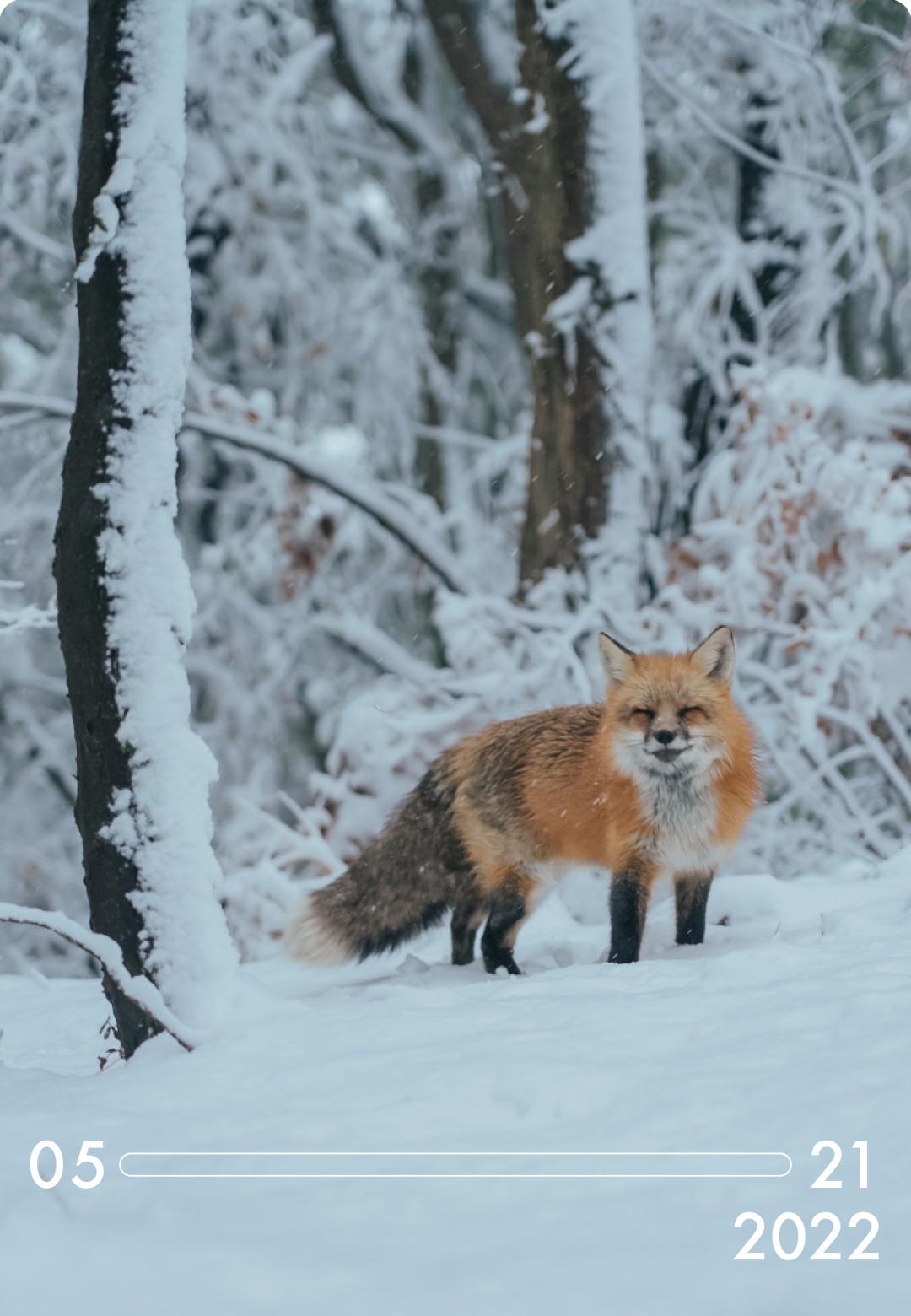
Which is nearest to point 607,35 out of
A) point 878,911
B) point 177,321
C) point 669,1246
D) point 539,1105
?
point 177,321

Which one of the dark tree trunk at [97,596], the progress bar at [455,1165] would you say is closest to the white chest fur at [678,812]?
the dark tree trunk at [97,596]

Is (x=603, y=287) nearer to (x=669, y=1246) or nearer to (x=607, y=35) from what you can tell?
(x=607, y=35)

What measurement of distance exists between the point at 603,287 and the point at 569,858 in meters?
4.17

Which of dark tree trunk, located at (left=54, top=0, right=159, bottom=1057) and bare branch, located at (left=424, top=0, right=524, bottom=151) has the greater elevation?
bare branch, located at (left=424, top=0, right=524, bottom=151)

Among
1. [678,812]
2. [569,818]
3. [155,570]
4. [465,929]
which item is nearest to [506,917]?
[465,929]

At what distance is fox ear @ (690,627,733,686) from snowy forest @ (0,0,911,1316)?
23.3 inches

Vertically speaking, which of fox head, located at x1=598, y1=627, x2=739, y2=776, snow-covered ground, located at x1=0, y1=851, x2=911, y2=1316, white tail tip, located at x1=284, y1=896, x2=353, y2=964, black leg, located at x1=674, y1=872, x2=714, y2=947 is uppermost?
fox head, located at x1=598, y1=627, x2=739, y2=776

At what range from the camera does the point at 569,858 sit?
5242 mm

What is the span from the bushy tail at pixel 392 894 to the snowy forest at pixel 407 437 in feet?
0.82

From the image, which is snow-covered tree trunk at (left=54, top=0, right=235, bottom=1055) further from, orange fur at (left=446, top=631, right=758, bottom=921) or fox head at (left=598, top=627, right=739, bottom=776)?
fox head at (left=598, top=627, right=739, bottom=776)

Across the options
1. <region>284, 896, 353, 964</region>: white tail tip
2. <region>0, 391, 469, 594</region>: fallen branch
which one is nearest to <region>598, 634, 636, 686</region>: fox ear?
<region>284, 896, 353, 964</region>: white tail tip

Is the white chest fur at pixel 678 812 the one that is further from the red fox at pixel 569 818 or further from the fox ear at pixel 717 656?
the fox ear at pixel 717 656

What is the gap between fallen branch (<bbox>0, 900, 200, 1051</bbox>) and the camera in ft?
12.8

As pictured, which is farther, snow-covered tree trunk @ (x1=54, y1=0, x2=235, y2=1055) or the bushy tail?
the bushy tail
